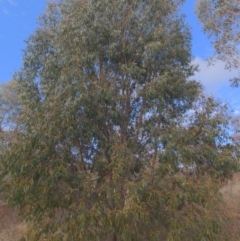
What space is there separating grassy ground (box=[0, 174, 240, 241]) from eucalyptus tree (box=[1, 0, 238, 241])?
96.0 inches

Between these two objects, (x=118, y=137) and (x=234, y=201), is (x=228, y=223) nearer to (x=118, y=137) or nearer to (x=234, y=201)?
(x=118, y=137)

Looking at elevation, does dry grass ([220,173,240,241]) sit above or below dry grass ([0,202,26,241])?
above

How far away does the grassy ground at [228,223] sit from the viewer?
10349 millimetres

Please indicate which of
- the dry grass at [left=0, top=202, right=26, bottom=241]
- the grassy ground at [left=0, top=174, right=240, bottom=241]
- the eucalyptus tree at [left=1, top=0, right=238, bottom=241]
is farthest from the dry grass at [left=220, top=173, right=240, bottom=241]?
the dry grass at [left=0, top=202, right=26, bottom=241]

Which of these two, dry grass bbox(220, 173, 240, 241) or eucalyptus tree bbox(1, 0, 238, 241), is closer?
eucalyptus tree bbox(1, 0, 238, 241)

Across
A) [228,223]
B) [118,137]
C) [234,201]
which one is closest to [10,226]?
[118,137]

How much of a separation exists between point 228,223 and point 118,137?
3801mm

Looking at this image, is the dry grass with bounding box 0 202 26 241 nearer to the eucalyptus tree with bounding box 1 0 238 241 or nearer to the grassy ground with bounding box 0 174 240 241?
the grassy ground with bounding box 0 174 240 241

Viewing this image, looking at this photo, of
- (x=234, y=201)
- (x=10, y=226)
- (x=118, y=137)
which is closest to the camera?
(x=118, y=137)

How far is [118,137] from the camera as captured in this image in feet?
28.1

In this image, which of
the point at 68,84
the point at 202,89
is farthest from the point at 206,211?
the point at 68,84

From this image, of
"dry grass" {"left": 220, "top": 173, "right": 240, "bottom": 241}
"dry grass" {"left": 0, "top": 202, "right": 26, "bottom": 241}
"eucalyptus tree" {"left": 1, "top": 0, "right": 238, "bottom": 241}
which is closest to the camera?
"eucalyptus tree" {"left": 1, "top": 0, "right": 238, "bottom": 241}

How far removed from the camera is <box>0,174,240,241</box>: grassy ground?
1035cm

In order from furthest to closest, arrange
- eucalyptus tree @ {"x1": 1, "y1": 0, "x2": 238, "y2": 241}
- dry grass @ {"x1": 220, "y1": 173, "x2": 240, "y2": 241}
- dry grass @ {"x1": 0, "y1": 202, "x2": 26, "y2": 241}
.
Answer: dry grass @ {"x1": 0, "y1": 202, "x2": 26, "y2": 241}
dry grass @ {"x1": 220, "y1": 173, "x2": 240, "y2": 241}
eucalyptus tree @ {"x1": 1, "y1": 0, "x2": 238, "y2": 241}
